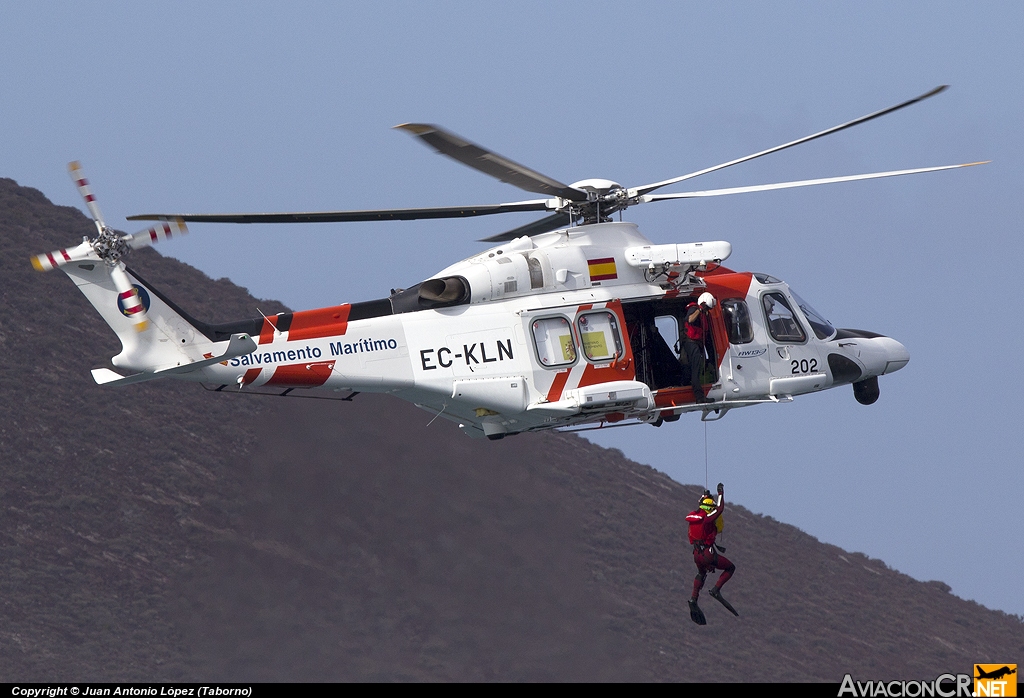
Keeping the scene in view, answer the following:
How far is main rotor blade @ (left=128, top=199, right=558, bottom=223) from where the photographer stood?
64.8ft

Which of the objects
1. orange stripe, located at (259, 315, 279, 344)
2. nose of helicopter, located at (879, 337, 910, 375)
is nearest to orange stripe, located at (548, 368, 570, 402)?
orange stripe, located at (259, 315, 279, 344)

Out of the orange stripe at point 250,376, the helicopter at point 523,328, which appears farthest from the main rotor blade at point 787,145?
the orange stripe at point 250,376

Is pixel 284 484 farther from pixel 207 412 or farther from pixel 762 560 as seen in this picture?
pixel 762 560

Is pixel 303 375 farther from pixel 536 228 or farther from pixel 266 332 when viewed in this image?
pixel 536 228

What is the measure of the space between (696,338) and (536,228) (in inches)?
156

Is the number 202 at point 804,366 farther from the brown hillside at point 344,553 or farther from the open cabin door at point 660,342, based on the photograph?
the brown hillside at point 344,553

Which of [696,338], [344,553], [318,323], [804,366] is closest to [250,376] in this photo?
[318,323]

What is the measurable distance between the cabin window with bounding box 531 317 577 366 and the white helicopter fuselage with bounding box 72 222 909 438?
0.02m

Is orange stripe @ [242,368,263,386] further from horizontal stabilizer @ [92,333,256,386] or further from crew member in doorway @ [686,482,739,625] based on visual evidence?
crew member in doorway @ [686,482,739,625]

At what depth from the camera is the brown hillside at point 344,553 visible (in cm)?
2878

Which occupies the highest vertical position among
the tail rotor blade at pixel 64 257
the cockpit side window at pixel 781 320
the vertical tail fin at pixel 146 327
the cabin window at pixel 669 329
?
the tail rotor blade at pixel 64 257

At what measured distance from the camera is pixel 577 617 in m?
30.3

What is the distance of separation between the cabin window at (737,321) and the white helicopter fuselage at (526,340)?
0.02 meters

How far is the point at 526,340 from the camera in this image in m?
21.7
